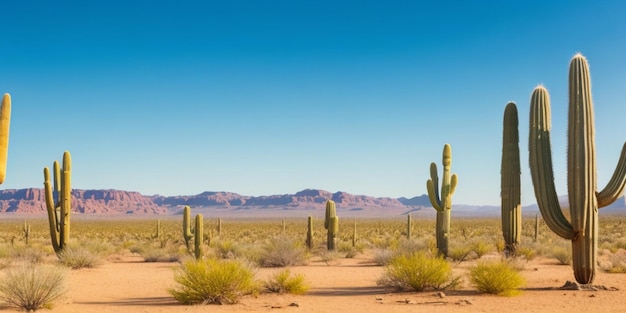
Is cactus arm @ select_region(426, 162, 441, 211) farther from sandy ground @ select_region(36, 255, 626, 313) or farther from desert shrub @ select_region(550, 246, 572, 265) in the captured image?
desert shrub @ select_region(550, 246, 572, 265)

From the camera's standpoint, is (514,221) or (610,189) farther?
(514,221)

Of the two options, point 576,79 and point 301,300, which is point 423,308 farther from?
point 576,79

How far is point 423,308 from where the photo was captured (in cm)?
1196

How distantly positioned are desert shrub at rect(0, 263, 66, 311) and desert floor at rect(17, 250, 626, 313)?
0.35 meters

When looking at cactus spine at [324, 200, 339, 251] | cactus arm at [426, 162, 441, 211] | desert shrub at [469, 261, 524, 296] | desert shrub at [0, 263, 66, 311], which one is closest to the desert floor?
desert shrub at [469, 261, 524, 296]

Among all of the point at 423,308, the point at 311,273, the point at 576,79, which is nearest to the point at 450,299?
the point at 423,308

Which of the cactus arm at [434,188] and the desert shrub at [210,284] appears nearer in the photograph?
the desert shrub at [210,284]

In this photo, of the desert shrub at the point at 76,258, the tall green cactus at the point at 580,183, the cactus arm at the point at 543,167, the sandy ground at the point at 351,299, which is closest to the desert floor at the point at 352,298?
the sandy ground at the point at 351,299

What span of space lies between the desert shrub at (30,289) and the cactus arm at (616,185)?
40.7 feet

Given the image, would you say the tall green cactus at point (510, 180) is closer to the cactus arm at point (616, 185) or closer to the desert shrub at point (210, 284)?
the cactus arm at point (616, 185)

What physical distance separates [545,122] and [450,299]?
5.31m

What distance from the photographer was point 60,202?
70.8ft

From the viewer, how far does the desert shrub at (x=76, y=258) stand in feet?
68.0

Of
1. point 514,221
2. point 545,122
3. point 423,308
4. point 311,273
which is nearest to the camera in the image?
point 423,308
